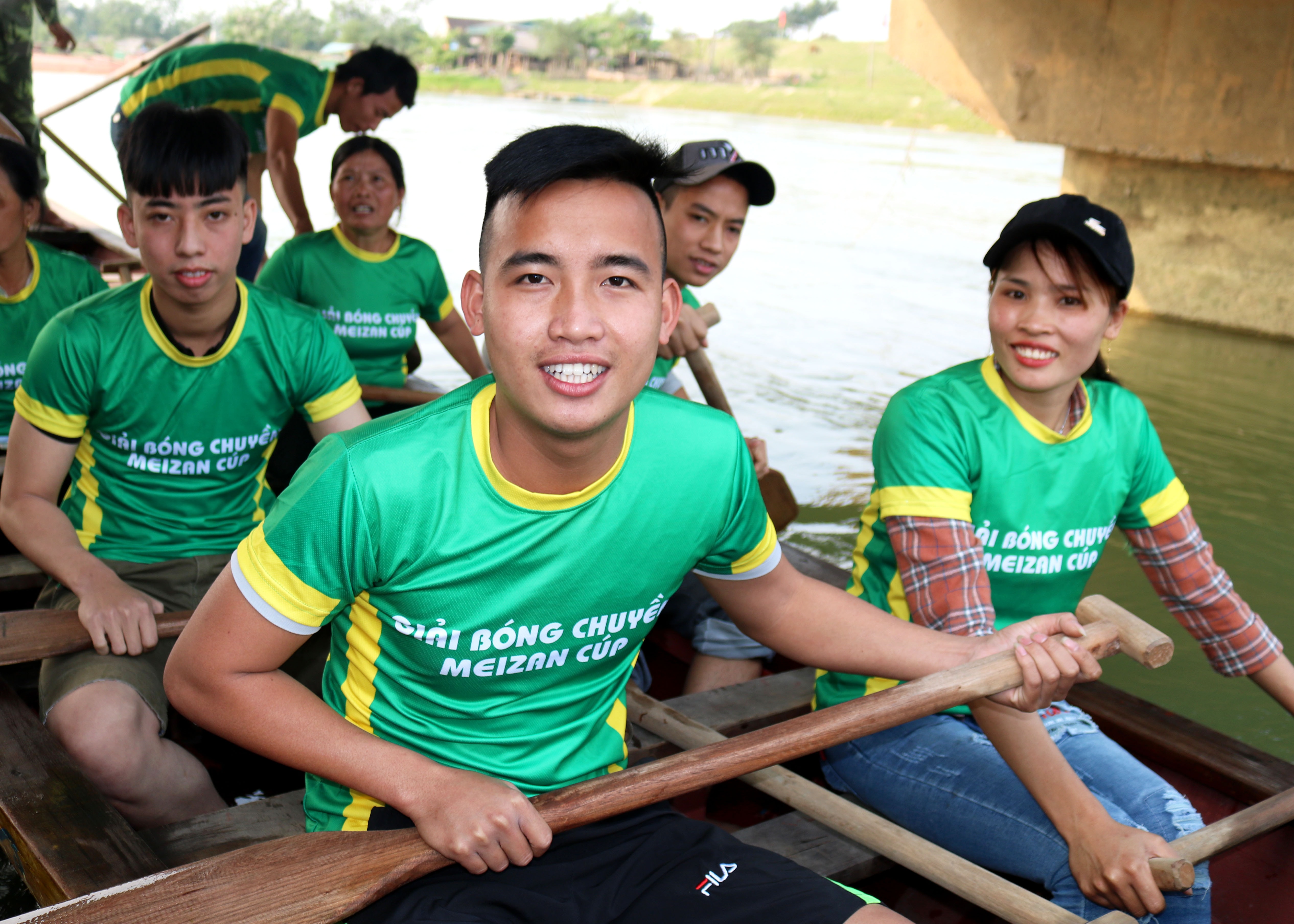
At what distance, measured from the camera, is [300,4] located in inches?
1838

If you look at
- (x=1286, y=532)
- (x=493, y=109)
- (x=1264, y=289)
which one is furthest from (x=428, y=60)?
(x=1286, y=532)

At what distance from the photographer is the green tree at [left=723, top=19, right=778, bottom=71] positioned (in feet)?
145

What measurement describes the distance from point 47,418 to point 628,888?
5.56ft

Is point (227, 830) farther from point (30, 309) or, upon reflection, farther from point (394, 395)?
point (394, 395)

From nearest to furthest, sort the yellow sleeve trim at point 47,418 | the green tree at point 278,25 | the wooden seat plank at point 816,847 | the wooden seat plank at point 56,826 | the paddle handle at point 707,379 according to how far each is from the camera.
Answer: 1. the wooden seat plank at point 56,826
2. the wooden seat plank at point 816,847
3. the yellow sleeve trim at point 47,418
4. the paddle handle at point 707,379
5. the green tree at point 278,25

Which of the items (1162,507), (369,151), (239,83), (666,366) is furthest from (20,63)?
(1162,507)

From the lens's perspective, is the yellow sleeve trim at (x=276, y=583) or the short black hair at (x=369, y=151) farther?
the short black hair at (x=369, y=151)

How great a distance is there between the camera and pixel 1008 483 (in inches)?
85.6

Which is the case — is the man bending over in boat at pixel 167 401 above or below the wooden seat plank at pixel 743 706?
above

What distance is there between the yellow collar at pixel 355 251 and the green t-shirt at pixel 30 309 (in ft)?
3.38

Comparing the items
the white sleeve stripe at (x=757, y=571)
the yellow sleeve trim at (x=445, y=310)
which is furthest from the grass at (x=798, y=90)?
the white sleeve stripe at (x=757, y=571)

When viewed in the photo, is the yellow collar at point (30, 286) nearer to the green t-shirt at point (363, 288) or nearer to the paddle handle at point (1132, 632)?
the green t-shirt at point (363, 288)

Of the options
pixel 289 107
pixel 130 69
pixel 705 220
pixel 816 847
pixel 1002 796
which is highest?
pixel 130 69

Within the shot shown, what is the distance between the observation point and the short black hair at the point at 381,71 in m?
5.04
